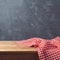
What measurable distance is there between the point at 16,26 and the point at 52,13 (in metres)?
0.27

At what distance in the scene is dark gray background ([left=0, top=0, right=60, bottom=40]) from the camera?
4.06 feet

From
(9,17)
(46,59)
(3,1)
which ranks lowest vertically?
(46,59)

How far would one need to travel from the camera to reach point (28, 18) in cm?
125

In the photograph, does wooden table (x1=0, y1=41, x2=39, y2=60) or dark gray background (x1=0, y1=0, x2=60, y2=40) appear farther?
dark gray background (x1=0, y1=0, x2=60, y2=40)

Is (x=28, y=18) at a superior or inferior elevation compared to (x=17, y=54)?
superior

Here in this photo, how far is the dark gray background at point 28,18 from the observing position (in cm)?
124

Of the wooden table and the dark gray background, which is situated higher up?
the dark gray background

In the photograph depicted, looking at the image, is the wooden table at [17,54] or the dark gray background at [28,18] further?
the dark gray background at [28,18]

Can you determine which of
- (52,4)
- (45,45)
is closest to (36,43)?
(45,45)

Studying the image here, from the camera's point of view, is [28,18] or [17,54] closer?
[17,54]

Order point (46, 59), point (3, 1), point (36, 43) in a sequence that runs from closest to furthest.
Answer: point (46, 59), point (36, 43), point (3, 1)

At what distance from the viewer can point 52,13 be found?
4.15 ft

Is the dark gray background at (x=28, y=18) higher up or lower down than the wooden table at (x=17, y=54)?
higher up

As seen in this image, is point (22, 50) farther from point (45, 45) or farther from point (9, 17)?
point (9, 17)
